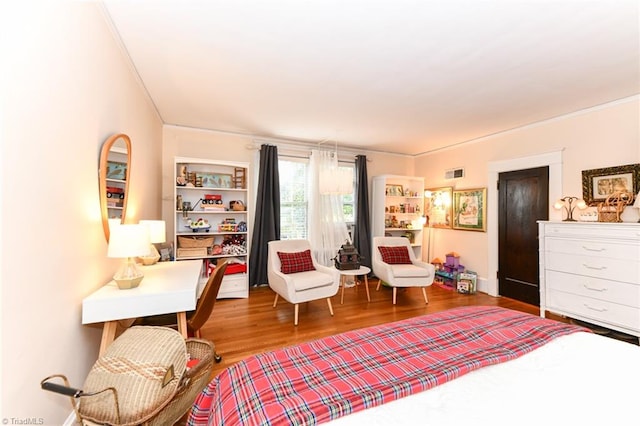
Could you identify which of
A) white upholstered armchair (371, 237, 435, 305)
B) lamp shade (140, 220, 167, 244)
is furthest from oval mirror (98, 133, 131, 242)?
white upholstered armchair (371, 237, 435, 305)

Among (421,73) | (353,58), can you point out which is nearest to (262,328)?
(353,58)

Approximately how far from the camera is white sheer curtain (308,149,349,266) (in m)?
4.70

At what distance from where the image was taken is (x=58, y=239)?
4.20 feet

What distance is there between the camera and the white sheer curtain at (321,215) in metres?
4.70

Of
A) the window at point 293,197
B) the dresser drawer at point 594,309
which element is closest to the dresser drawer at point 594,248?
the dresser drawer at point 594,309

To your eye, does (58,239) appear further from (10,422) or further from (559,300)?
(559,300)

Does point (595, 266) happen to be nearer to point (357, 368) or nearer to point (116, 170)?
point (357, 368)

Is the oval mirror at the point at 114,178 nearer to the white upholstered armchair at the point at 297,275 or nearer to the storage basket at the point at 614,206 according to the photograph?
the white upholstered armchair at the point at 297,275

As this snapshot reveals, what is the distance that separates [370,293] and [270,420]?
142 inches

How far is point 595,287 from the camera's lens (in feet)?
8.88

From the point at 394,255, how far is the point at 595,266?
215 cm

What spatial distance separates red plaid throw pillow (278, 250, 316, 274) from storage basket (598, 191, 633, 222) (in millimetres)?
3243

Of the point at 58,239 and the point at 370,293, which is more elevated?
the point at 58,239

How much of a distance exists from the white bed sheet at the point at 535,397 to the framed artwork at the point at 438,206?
12.7ft
